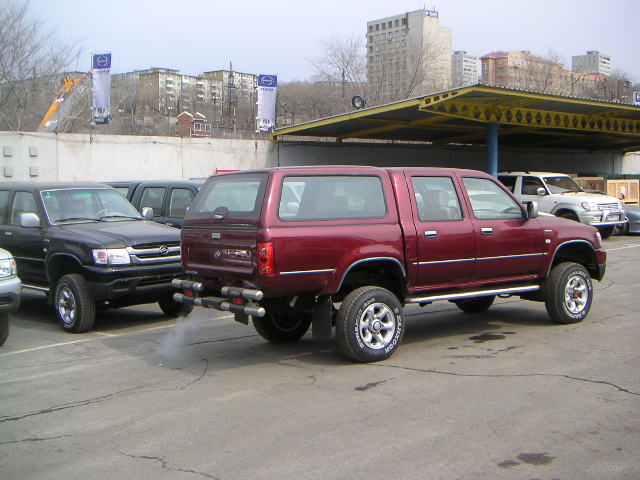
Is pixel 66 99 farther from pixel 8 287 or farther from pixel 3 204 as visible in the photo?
pixel 8 287

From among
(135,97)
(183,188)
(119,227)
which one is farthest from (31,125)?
(119,227)

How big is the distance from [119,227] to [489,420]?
630 cm

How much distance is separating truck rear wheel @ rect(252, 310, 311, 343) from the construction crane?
28343 mm

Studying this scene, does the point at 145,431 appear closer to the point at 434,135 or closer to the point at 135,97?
the point at 434,135

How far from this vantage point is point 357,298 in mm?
6988

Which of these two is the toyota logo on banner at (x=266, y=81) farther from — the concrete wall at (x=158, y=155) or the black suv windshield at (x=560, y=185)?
the black suv windshield at (x=560, y=185)

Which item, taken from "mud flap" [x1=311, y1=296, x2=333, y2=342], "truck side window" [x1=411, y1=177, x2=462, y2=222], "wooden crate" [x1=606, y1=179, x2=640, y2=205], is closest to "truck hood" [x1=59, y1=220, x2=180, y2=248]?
"mud flap" [x1=311, y1=296, x2=333, y2=342]

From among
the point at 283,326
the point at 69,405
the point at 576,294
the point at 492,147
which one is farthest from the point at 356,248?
the point at 492,147

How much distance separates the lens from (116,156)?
80.4 ft

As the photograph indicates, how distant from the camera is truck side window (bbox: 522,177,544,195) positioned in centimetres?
2086

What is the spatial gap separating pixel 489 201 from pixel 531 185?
44.1ft

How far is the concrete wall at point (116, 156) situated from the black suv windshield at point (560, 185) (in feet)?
39.6

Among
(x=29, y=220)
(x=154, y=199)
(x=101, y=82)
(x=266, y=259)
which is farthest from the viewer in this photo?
(x=101, y=82)

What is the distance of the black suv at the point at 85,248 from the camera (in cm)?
909
